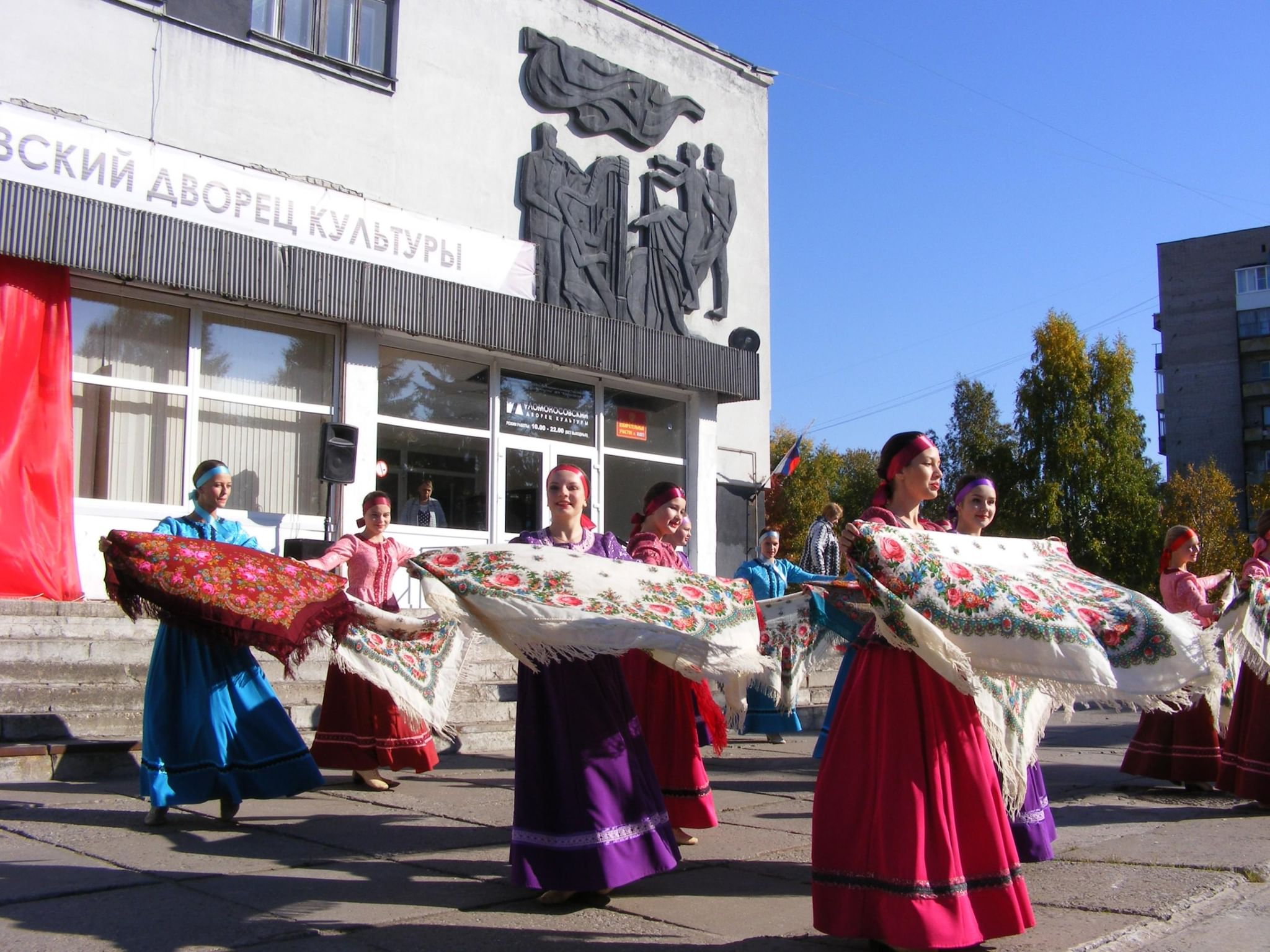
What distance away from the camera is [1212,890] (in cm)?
450

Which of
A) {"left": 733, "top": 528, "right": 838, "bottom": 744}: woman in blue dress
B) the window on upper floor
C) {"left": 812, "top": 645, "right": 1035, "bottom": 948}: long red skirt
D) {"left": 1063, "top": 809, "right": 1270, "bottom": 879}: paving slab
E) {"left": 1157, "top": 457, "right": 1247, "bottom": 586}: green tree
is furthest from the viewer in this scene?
{"left": 1157, "top": 457, "right": 1247, "bottom": 586}: green tree

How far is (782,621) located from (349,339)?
912 centimetres

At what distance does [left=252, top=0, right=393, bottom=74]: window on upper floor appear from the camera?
12.8m

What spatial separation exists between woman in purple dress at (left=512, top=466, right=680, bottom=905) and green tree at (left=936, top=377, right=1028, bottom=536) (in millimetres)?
28990

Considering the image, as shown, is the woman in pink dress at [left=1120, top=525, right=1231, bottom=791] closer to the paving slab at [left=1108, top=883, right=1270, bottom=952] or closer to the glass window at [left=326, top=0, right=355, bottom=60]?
the paving slab at [left=1108, top=883, right=1270, bottom=952]

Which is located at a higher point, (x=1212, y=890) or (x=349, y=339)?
(x=349, y=339)

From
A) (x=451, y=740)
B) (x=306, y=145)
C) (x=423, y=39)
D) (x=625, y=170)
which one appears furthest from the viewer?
(x=625, y=170)

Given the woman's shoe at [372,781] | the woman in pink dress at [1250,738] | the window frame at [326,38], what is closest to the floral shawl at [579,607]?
the woman's shoe at [372,781]

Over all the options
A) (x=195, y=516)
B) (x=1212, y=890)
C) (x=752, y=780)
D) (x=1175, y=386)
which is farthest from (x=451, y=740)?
(x=1175, y=386)

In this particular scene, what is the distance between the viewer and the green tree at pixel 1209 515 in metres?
35.1

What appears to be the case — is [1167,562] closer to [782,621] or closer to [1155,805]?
[1155,805]

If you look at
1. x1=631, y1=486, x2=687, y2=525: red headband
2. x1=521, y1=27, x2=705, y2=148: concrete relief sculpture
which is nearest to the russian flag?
x1=521, y1=27, x2=705, y2=148: concrete relief sculpture

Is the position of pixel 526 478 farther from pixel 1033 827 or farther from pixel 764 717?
pixel 1033 827

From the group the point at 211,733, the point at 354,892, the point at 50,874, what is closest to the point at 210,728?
the point at 211,733
